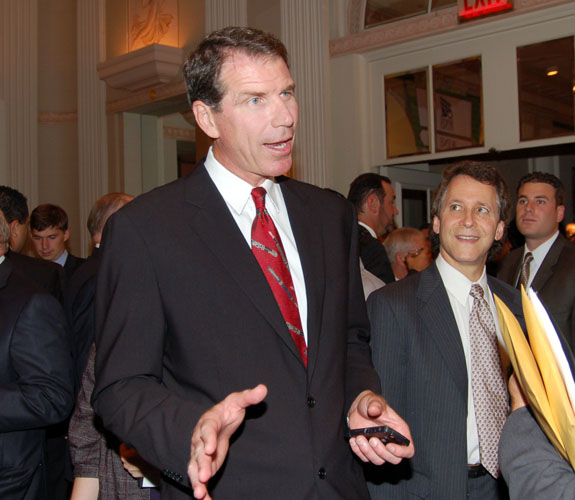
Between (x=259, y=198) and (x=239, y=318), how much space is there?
33 cm

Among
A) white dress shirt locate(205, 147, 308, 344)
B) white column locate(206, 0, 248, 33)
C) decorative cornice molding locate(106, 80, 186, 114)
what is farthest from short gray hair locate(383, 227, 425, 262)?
decorative cornice molding locate(106, 80, 186, 114)

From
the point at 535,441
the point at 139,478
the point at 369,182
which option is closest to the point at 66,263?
the point at 369,182

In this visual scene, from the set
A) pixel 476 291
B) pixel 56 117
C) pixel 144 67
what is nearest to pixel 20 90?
pixel 56 117

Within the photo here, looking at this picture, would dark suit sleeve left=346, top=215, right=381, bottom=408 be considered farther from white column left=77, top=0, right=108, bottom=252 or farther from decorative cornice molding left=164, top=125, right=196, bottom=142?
decorative cornice molding left=164, top=125, right=196, bottom=142

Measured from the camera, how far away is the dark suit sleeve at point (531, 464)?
1114 mm

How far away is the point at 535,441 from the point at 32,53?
8.88 m

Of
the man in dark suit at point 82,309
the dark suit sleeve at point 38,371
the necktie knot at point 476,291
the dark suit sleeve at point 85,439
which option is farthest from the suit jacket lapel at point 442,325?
the man in dark suit at point 82,309

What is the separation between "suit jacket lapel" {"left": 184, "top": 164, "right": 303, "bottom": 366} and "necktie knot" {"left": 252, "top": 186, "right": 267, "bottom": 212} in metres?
0.08

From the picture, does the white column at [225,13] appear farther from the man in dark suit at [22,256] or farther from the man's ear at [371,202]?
the man in dark suit at [22,256]

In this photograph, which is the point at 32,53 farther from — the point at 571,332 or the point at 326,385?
the point at 326,385

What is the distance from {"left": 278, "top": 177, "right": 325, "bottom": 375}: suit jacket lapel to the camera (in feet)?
5.05

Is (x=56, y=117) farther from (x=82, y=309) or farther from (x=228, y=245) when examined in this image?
(x=228, y=245)

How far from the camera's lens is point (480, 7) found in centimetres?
564

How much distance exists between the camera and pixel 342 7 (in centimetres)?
654
